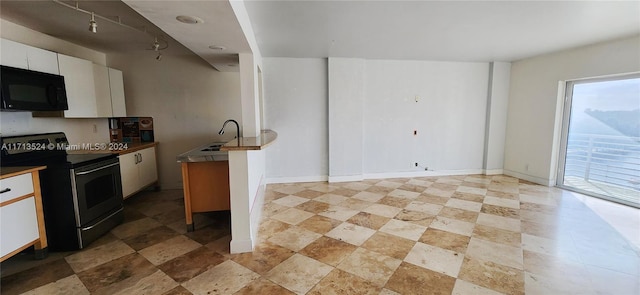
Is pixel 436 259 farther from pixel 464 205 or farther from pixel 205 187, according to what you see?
pixel 205 187

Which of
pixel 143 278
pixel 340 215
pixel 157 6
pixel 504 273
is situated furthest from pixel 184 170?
pixel 504 273

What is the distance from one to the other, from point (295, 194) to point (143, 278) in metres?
2.43

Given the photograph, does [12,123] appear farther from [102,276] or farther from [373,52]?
[373,52]

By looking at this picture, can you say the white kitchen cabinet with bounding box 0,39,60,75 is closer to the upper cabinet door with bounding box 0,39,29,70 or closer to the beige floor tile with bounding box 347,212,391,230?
the upper cabinet door with bounding box 0,39,29,70

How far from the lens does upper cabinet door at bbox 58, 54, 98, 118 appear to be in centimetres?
313

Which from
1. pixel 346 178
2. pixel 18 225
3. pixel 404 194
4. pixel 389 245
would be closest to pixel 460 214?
pixel 404 194

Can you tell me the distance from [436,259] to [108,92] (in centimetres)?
492

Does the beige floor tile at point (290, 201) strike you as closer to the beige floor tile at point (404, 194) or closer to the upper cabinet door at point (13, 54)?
the beige floor tile at point (404, 194)

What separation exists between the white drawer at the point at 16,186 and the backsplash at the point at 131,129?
221 cm

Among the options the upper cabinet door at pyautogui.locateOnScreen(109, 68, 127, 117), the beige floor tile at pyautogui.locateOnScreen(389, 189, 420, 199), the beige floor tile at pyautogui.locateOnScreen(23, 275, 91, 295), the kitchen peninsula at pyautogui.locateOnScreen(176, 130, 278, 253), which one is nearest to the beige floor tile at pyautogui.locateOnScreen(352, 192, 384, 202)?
the beige floor tile at pyautogui.locateOnScreen(389, 189, 420, 199)

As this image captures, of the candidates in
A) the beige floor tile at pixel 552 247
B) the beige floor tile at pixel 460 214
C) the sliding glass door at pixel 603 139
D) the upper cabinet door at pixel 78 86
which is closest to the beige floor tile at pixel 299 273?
the beige floor tile at pixel 460 214

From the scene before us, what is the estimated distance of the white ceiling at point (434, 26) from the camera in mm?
2500

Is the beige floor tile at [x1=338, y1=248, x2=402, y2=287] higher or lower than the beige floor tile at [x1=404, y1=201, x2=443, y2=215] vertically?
lower

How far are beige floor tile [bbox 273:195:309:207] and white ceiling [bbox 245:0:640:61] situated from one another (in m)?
2.40
